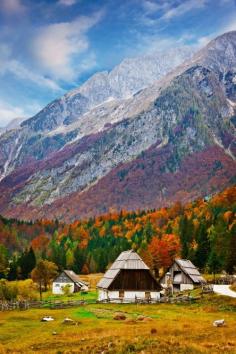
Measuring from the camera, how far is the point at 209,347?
36500 millimetres

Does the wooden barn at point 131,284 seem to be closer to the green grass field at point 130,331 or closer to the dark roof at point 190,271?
the dark roof at point 190,271

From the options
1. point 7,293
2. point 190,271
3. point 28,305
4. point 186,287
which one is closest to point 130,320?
point 28,305

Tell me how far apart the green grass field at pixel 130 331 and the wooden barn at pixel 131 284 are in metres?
16.2

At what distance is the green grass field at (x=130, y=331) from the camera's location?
36.5 meters

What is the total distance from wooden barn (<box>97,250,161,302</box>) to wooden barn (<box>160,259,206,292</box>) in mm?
15217

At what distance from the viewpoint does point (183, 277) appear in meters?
109

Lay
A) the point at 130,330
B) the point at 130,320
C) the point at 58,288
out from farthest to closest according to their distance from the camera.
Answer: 1. the point at 58,288
2. the point at 130,320
3. the point at 130,330

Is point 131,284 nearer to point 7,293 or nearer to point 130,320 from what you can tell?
point 7,293

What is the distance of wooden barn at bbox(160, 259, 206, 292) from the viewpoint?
107 meters

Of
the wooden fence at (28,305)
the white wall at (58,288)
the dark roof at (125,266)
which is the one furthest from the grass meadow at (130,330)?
the white wall at (58,288)

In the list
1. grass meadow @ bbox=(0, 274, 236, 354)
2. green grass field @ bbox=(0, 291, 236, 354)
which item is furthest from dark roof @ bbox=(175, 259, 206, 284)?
green grass field @ bbox=(0, 291, 236, 354)

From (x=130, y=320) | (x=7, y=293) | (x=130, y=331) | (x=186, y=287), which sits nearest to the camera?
(x=130, y=331)

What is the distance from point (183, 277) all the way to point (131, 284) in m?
19.7

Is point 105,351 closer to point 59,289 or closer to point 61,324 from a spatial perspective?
point 61,324
